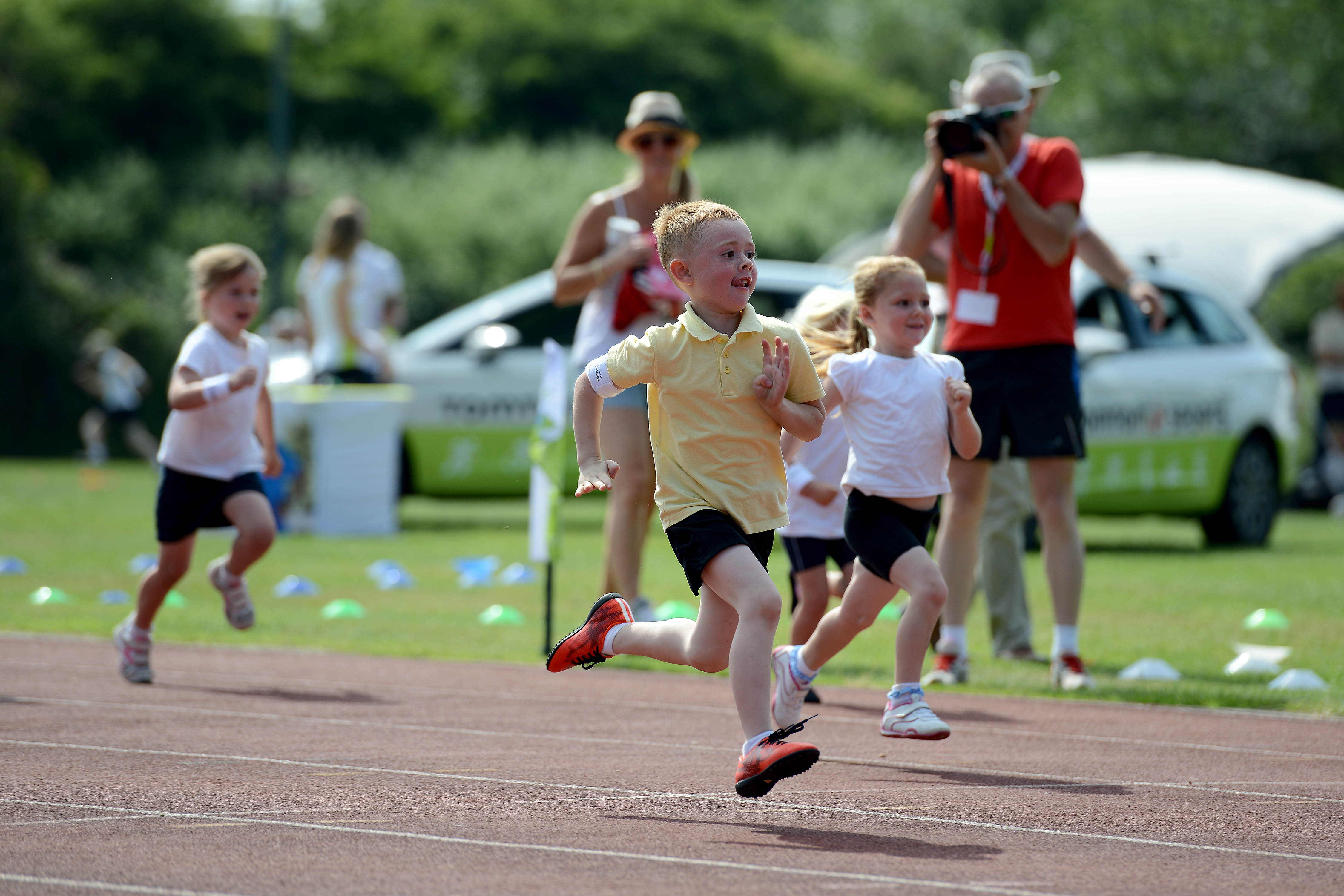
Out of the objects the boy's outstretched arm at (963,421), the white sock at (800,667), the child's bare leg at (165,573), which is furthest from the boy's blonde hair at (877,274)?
the child's bare leg at (165,573)

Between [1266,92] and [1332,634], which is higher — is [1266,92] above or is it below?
above

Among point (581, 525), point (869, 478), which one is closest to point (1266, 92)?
point (581, 525)

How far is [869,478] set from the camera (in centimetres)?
587

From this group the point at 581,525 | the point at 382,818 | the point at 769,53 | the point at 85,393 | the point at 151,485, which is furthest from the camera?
the point at 769,53

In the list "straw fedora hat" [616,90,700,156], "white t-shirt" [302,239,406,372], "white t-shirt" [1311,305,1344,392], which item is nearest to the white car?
"white t-shirt" [302,239,406,372]

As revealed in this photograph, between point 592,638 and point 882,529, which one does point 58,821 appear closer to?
point 592,638

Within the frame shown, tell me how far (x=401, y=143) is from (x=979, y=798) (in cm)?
5250

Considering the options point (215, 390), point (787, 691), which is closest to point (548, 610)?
point (215, 390)

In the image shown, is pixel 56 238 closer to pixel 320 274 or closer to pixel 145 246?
pixel 145 246

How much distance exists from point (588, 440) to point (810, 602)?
2.05 m

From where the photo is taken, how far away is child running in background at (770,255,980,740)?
5.81m

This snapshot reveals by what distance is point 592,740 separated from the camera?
19.6 feet

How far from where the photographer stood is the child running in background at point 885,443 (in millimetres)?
5812

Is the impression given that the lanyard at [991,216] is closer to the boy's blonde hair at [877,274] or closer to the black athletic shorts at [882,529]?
the boy's blonde hair at [877,274]
